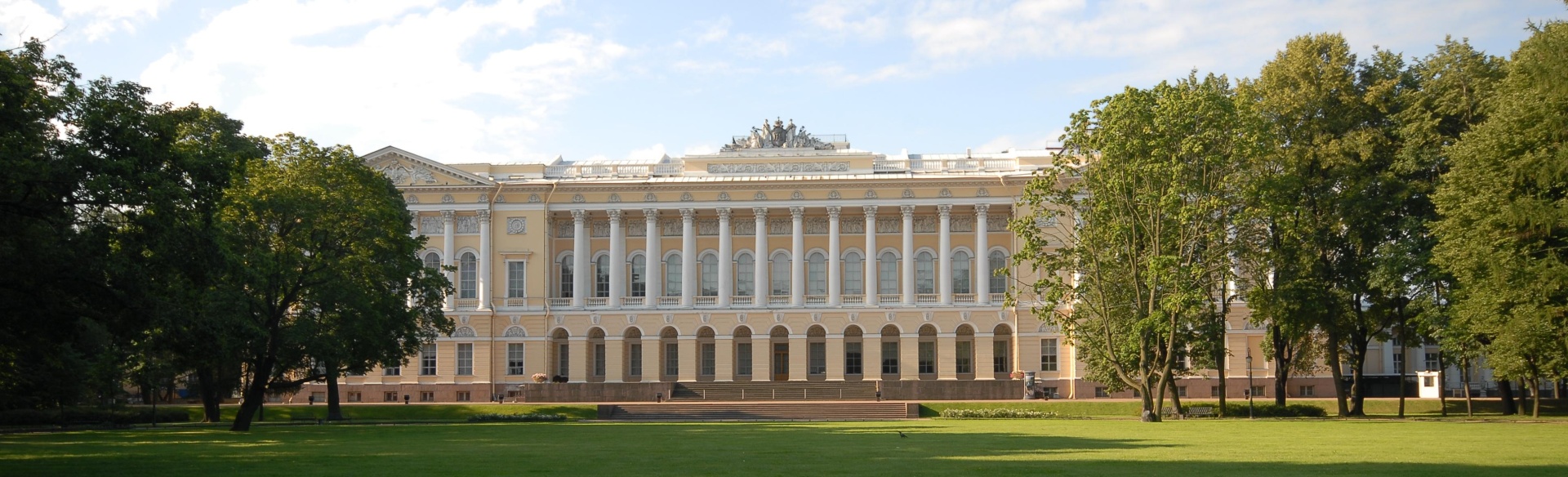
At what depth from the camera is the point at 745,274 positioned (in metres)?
68.8

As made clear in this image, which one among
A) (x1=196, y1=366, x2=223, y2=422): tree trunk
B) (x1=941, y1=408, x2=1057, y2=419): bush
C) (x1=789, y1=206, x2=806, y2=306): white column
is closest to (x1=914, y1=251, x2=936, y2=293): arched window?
(x1=789, y1=206, x2=806, y2=306): white column

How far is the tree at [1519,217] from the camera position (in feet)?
111

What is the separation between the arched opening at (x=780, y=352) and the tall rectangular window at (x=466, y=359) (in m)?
13.9

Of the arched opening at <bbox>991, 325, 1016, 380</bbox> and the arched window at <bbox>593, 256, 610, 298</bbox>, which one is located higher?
the arched window at <bbox>593, 256, 610, 298</bbox>

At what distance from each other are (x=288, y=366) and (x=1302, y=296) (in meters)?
29.7

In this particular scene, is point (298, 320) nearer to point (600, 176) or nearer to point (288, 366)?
point (288, 366)

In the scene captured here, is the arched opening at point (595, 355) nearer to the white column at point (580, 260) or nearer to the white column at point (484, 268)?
the white column at point (580, 260)

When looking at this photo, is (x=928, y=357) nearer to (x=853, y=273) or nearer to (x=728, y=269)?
(x=853, y=273)

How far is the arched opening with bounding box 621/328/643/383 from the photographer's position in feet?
221

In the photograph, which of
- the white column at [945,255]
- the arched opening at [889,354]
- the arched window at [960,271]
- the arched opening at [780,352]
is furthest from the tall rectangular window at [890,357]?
the arched opening at [780,352]

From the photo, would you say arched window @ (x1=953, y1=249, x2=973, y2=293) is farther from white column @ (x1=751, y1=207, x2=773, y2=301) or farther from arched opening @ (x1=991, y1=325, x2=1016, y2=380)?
white column @ (x1=751, y1=207, x2=773, y2=301)

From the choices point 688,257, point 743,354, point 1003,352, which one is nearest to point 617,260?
point 688,257

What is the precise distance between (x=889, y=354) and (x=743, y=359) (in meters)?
6.96

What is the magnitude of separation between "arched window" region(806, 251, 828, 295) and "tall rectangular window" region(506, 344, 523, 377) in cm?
1392
